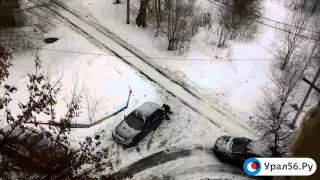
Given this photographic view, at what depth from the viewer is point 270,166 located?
5.76 m

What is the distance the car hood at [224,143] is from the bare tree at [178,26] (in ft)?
29.8

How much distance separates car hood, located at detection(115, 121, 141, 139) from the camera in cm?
1557

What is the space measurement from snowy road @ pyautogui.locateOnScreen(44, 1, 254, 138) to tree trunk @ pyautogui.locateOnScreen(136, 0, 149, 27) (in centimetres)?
309

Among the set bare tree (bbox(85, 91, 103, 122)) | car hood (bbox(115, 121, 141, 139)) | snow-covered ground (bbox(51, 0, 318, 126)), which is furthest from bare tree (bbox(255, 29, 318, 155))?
bare tree (bbox(85, 91, 103, 122))

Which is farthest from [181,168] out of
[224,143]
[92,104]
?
[92,104]

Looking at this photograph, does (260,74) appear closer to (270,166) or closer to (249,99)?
(249,99)

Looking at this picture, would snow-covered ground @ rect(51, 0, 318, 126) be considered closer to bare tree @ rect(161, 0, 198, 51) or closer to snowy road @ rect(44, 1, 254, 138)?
bare tree @ rect(161, 0, 198, 51)

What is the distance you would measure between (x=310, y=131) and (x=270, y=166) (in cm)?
313

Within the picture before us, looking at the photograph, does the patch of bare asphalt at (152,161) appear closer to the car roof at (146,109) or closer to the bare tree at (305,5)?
the car roof at (146,109)

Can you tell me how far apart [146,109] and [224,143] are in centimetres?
438

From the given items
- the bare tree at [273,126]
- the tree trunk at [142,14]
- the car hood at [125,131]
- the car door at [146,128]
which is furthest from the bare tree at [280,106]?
the tree trunk at [142,14]

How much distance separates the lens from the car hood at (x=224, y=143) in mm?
15341

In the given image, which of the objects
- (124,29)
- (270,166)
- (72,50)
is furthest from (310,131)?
(124,29)

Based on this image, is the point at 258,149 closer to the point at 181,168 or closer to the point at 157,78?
the point at 181,168
